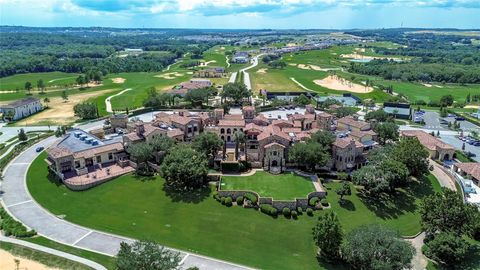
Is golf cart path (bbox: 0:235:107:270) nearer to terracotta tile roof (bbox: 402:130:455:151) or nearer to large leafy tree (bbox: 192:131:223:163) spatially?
large leafy tree (bbox: 192:131:223:163)

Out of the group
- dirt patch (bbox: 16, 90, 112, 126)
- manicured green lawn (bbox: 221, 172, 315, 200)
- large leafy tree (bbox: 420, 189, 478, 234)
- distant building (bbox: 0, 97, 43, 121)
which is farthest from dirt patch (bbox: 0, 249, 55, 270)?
distant building (bbox: 0, 97, 43, 121)

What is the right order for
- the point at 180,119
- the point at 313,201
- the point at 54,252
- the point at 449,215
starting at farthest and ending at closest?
1. the point at 180,119
2. the point at 313,201
3. the point at 449,215
4. the point at 54,252

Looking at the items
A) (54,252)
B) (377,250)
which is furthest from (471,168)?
(54,252)

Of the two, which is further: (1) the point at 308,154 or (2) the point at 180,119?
(2) the point at 180,119

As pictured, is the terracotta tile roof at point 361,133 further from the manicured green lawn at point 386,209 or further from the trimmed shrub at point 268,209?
the trimmed shrub at point 268,209

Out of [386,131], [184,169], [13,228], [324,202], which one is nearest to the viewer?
[13,228]

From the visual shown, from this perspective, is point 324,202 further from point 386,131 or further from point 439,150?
point 439,150
